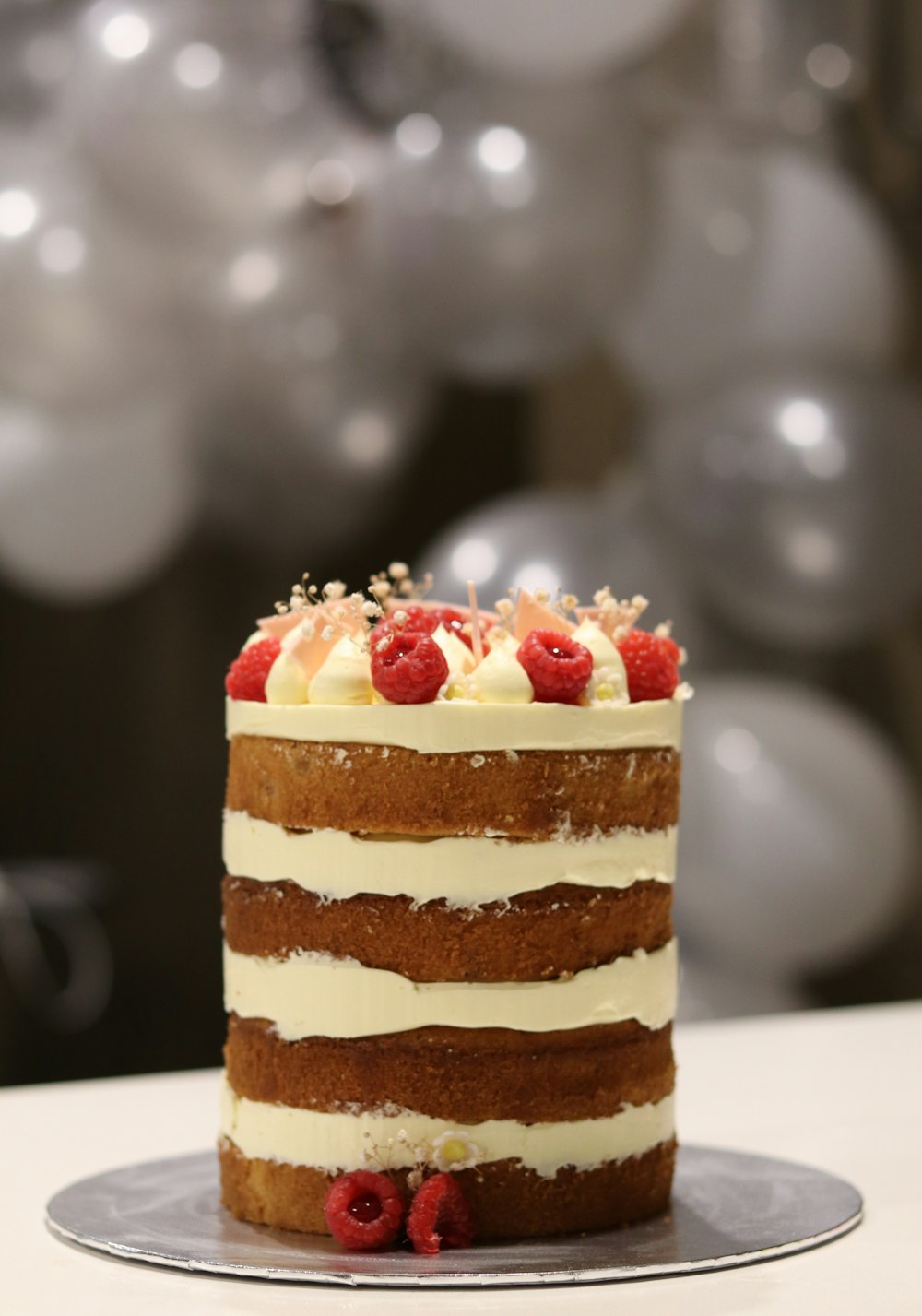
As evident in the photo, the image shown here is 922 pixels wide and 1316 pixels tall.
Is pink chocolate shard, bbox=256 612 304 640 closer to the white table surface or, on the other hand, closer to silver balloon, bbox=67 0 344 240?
the white table surface

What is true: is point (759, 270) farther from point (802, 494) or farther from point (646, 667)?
point (646, 667)

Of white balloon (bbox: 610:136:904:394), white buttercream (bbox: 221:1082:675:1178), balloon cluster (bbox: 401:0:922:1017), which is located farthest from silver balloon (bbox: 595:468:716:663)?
white buttercream (bbox: 221:1082:675:1178)

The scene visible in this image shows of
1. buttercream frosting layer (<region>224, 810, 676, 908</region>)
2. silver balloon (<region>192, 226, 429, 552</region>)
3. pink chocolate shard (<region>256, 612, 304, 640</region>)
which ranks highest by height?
silver balloon (<region>192, 226, 429, 552</region>)

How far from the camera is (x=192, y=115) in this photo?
3.14 metres

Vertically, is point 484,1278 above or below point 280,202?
below

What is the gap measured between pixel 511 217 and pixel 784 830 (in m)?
1.12

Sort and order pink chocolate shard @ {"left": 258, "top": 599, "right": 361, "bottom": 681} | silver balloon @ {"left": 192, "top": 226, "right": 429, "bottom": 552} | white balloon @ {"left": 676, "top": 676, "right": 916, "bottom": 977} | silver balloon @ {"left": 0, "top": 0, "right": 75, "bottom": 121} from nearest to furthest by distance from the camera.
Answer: pink chocolate shard @ {"left": 258, "top": 599, "right": 361, "bottom": 681} → white balloon @ {"left": 676, "top": 676, "right": 916, "bottom": 977} → silver balloon @ {"left": 192, "top": 226, "right": 429, "bottom": 552} → silver balloon @ {"left": 0, "top": 0, "right": 75, "bottom": 121}

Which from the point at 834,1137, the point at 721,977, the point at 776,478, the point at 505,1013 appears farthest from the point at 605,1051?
the point at 721,977

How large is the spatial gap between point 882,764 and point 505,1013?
1878 millimetres

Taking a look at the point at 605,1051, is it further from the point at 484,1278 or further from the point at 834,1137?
the point at 834,1137

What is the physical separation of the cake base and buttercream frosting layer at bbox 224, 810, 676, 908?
252mm

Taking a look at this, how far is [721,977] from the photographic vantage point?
11.6ft

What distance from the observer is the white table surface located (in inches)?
57.9

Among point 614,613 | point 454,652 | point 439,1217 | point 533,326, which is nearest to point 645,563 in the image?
point 533,326
